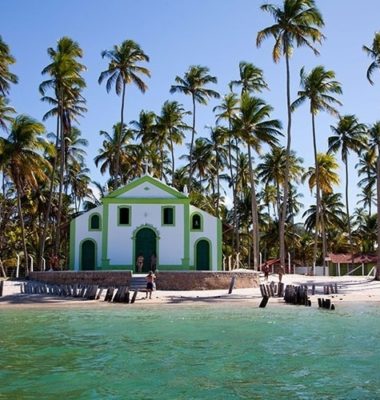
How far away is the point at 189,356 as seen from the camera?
13.7 m

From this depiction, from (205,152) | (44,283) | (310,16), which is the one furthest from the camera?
(205,152)

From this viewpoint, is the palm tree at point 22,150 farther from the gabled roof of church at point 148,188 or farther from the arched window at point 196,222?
the arched window at point 196,222

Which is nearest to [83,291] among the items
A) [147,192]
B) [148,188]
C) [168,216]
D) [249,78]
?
[168,216]

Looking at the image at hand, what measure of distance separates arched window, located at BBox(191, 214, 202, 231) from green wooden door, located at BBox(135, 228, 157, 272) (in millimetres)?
2818

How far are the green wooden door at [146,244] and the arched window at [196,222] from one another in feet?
9.25

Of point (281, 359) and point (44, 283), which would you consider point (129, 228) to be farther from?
point (281, 359)

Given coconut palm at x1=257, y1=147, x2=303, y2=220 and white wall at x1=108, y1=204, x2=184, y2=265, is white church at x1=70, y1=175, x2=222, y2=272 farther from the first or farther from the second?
coconut palm at x1=257, y1=147, x2=303, y2=220

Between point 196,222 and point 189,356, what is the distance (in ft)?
77.7

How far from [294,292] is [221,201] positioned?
4003cm

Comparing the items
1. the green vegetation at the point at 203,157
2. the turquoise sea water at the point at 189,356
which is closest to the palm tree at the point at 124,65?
the green vegetation at the point at 203,157

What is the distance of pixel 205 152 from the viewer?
5691 centimetres

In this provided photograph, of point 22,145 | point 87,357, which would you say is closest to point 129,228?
point 22,145

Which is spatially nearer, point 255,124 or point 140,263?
point 140,263

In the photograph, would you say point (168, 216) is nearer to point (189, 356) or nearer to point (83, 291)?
point (83, 291)
